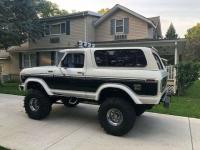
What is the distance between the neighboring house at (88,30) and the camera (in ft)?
67.7

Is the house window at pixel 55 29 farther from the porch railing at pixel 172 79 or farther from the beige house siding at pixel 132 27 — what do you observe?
the porch railing at pixel 172 79

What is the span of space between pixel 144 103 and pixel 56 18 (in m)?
18.1

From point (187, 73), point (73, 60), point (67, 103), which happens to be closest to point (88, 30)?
point (187, 73)

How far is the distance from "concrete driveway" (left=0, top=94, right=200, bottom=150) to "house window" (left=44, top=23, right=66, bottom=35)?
49.3 feet

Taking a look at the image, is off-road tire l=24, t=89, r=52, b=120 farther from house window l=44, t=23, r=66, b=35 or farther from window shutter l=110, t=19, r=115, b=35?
house window l=44, t=23, r=66, b=35

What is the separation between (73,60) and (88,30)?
48.8 feet

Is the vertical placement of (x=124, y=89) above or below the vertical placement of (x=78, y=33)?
below

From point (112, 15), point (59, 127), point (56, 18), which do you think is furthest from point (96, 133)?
point (56, 18)

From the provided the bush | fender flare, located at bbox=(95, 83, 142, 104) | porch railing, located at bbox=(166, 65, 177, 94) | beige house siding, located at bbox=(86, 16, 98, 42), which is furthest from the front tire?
beige house siding, located at bbox=(86, 16, 98, 42)

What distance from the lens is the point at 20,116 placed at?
8.27 metres

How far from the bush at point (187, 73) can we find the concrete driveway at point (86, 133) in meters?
Result: 5.99

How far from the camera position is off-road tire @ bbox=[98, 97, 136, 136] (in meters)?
6.34

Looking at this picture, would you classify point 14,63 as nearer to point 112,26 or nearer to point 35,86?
point 112,26

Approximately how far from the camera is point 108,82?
6.59 m
